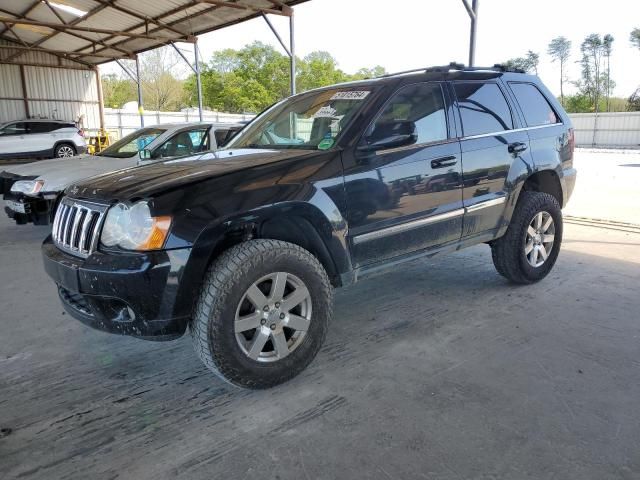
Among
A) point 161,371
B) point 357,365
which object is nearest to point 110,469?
point 161,371

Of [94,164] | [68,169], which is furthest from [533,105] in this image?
[68,169]

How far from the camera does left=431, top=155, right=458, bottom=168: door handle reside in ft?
11.3

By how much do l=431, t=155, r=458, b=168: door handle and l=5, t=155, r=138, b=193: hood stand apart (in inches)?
186

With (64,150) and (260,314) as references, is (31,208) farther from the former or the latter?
(64,150)

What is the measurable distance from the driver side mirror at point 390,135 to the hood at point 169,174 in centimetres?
39

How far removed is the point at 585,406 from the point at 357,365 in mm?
1238

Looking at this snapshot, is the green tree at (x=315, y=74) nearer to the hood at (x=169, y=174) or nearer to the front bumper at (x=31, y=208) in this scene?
the front bumper at (x=31, y=208)

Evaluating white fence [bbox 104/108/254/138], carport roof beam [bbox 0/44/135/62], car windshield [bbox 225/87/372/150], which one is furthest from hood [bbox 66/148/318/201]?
white fence [bbox 104/108/254/138]

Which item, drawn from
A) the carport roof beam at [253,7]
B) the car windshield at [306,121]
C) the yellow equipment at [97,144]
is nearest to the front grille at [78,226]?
the car windshield at [306,121]

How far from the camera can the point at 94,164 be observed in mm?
6902

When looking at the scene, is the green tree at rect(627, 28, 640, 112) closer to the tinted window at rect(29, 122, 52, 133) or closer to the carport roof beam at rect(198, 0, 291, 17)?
the carport roof beam at rect(198, 0, 291, 17)

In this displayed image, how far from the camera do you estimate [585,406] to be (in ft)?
8.30

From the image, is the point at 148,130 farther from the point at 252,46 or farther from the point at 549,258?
the point at 252,46

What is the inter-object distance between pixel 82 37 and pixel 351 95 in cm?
1970
